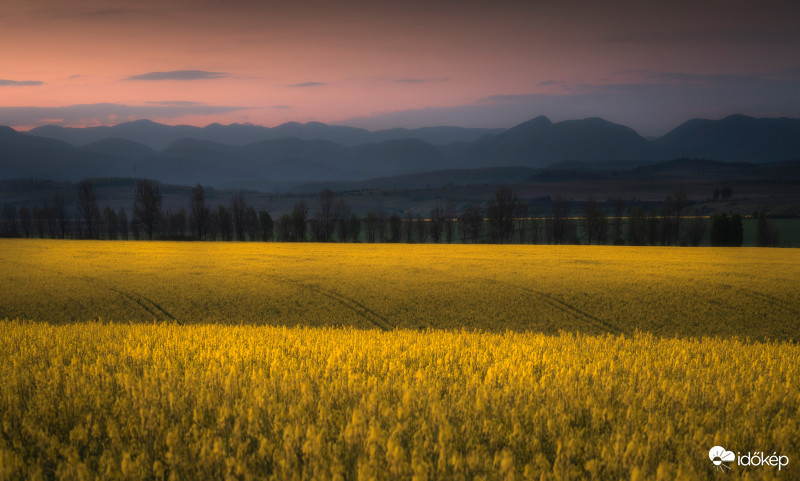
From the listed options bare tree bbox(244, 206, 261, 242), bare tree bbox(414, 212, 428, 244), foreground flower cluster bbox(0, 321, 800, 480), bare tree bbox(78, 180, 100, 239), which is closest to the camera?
foreground flower cluster bbox(0, 321, 800, 480)

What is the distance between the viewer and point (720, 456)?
4.57 meters

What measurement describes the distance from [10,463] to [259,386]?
2.41 meters

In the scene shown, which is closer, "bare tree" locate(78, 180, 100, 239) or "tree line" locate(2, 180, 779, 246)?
"tree line" locate(2, 180, 779, 246)

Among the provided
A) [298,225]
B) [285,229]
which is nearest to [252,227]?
[285,229]

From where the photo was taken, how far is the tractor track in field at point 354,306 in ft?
71.3

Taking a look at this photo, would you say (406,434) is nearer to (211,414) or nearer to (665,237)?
(211,414)

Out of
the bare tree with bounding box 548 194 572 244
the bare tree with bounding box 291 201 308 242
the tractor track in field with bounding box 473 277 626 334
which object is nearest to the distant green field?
the bare tree with bounding box 548 194 572 244

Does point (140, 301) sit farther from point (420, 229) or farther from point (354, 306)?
point (420, 229)

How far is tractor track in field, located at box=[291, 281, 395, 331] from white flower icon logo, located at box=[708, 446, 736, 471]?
15.8 metres

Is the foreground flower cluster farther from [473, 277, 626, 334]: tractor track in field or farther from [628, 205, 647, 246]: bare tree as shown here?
[628, 205, 647, 246]: bare tree

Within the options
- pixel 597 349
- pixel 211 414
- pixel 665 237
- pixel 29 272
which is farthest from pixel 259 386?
pixel 665 237

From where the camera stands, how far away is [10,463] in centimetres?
410

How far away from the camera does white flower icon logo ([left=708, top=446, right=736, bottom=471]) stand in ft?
14.7

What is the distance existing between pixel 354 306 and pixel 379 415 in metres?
18.7
